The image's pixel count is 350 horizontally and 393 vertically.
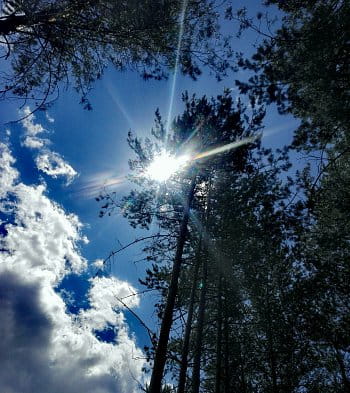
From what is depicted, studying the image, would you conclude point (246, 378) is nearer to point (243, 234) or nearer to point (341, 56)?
point (243, 234)

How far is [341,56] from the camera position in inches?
224

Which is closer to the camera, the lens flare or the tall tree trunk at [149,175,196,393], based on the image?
the tall tree trunk at [149,175,196,393]

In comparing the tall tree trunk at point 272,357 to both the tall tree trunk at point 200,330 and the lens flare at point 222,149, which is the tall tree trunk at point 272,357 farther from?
the lens flare at point 222,149

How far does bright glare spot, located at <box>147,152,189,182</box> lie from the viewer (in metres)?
8.40

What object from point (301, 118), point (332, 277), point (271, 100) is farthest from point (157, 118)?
point (332, 277)

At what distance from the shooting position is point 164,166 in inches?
336

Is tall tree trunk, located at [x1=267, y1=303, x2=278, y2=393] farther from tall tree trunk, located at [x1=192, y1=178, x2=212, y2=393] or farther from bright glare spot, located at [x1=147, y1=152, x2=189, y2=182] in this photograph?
bright glare spot, located at [x1=147, y1=152, x2=189, y2=182]

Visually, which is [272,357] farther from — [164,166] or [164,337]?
[164,166]

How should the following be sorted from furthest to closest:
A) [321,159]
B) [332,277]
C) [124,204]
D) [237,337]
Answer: [237,337], [332,277], [124,204], [321,159]

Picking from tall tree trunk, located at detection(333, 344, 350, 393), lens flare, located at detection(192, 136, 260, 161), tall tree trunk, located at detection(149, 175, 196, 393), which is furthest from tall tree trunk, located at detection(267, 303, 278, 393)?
lens flare, located at detection(192, 136, 260, 161)

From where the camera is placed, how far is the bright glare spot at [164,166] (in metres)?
8.40

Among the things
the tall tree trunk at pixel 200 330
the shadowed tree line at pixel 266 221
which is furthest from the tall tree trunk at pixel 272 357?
the tall tree trunk at pixel 200 330

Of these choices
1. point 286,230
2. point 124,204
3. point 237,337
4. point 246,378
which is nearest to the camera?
point 286,230

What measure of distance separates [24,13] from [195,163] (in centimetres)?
536
